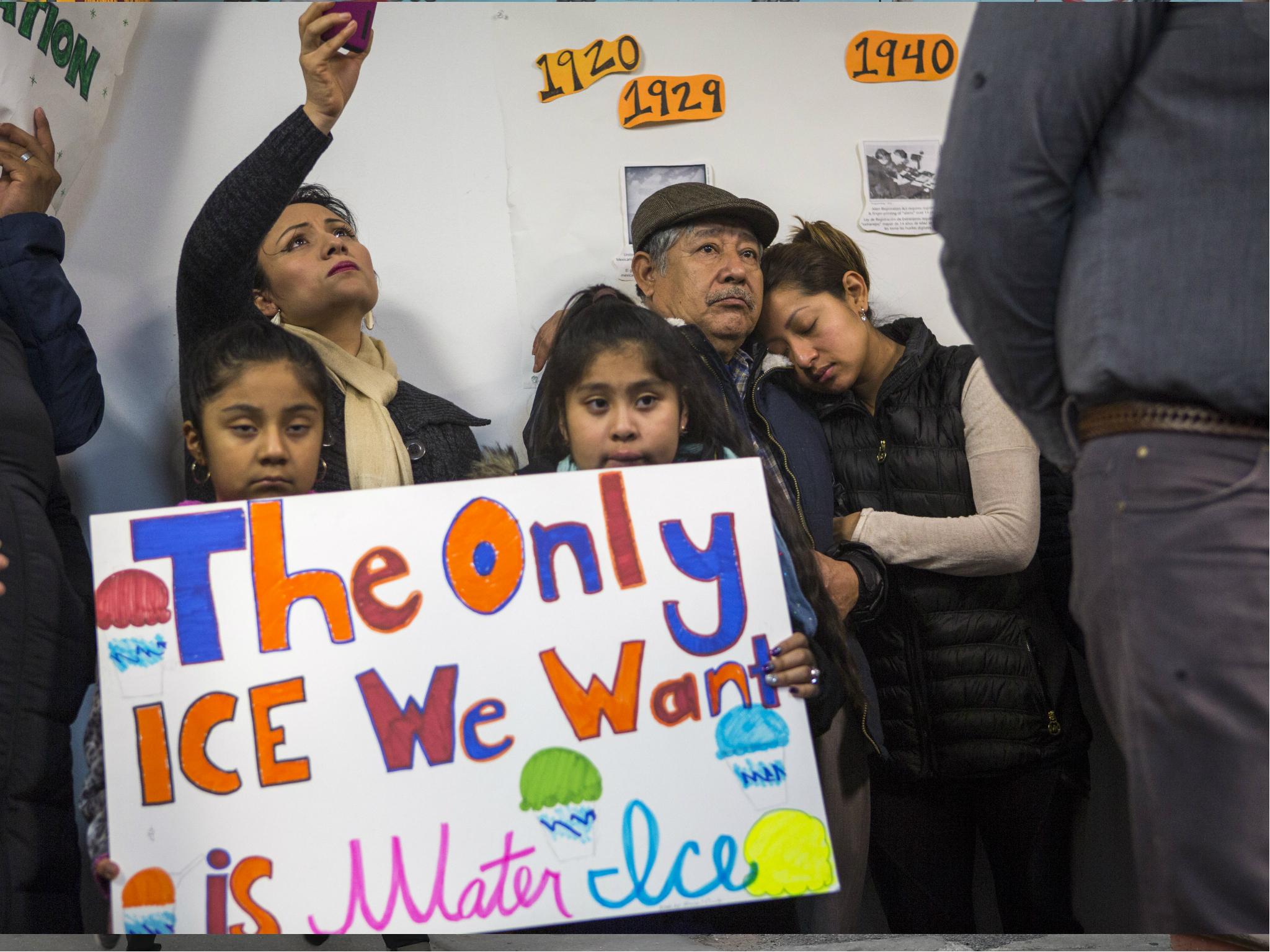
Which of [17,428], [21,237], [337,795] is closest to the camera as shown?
[337,795]

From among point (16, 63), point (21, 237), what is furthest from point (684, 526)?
point (16, 63)

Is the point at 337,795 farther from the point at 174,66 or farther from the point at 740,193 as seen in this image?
the point at 174,66

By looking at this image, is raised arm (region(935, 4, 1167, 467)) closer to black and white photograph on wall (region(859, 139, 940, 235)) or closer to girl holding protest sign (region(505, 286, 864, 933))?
girl holding protest sign (region(505, 286, 864, 933))

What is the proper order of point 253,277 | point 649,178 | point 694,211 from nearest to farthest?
point 253,277
point 694,211
point 649,178

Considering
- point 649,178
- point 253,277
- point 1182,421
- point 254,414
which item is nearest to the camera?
point 1182,421

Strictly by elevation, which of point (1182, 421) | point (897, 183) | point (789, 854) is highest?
point (897, 183)

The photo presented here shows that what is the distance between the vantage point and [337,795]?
1.38 m

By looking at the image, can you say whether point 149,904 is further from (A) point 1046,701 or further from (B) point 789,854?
(A) point 1046,701

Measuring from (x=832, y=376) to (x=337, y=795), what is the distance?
1.09 metres

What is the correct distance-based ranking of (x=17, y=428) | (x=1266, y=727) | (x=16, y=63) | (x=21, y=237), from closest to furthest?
(x=1266, y=727) < (x=17, y=428) < (x=21, y=237) < (x=16, y=63)

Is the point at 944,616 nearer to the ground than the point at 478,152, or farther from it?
nearer to the ground

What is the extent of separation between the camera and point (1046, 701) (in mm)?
1877

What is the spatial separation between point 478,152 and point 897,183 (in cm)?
89

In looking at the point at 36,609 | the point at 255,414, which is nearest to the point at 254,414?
the point at 255,414
